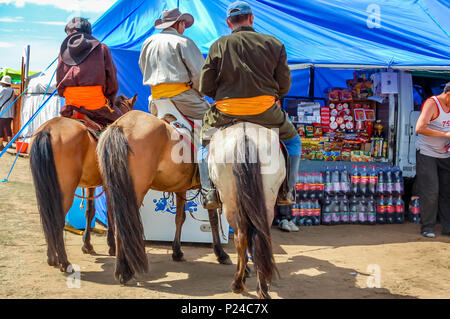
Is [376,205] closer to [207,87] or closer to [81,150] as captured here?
[207,87]

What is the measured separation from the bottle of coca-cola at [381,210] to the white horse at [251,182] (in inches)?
153

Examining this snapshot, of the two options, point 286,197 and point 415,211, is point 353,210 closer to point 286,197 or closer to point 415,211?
point 415,211

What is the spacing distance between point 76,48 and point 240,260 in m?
2.83

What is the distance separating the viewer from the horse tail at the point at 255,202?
12.2 feet

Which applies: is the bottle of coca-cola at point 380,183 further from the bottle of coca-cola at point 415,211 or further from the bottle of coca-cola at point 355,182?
the bottle of coca-cola at point 415,211

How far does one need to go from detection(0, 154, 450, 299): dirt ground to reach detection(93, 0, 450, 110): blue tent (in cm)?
230

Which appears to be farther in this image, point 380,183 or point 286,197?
point 380,183

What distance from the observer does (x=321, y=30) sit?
7270 millimetres

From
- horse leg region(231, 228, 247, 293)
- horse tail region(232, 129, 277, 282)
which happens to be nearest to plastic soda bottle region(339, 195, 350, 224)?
horse leg region(231, 228, 247, 293)

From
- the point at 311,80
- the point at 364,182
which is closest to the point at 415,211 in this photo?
the point at 364,182

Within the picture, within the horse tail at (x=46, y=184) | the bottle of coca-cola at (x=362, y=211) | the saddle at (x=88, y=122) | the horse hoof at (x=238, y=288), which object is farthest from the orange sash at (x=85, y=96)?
→ the bottle of coca-cola at (x=362, y=211)

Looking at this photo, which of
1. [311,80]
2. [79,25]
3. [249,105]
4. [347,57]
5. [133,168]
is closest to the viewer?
[249,105]

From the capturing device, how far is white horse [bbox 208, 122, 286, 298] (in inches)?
147
